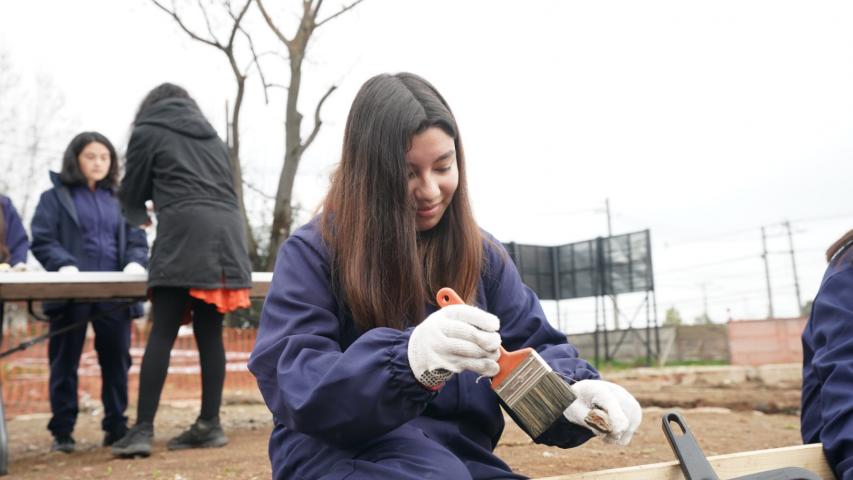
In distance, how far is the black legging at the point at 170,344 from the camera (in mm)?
3848

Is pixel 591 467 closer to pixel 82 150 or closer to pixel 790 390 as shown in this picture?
pixel 82 150

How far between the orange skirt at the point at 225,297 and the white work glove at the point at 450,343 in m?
2.73

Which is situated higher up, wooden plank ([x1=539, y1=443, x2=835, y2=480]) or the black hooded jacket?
the black hooded jacket

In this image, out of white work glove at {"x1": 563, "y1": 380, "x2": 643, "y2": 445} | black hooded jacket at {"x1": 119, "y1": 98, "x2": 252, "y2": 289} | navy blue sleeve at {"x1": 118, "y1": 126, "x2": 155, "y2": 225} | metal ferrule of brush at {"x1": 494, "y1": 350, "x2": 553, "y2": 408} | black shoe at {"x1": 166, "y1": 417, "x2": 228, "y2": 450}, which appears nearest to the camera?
metal ferrule of brush at {"x1": 494, "y1": 350, "x2": 553, "y2": 408}

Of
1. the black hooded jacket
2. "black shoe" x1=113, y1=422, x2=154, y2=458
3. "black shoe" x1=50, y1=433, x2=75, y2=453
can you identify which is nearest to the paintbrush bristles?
the black hooded jacket

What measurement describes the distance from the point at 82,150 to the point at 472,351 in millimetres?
3885

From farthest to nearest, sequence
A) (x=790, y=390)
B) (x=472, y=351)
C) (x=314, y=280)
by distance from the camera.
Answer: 1. (x=790, y=390)
2. (x=314, y=280)
3. (x=472, y=351)

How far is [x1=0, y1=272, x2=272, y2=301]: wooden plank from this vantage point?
368cm

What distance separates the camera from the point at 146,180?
4074mm

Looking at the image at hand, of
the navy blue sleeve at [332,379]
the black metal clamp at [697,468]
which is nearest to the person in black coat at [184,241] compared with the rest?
the navy blue sleeve at [332,379]

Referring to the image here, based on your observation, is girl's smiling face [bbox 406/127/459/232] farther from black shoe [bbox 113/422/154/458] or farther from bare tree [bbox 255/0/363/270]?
bare tree [bbox 255/0/363/270]

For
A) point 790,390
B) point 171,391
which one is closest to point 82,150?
point 171,391

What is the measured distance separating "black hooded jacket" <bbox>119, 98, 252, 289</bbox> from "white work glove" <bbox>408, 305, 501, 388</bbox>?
270cm

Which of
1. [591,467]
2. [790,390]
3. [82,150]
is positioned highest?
[82,150]
